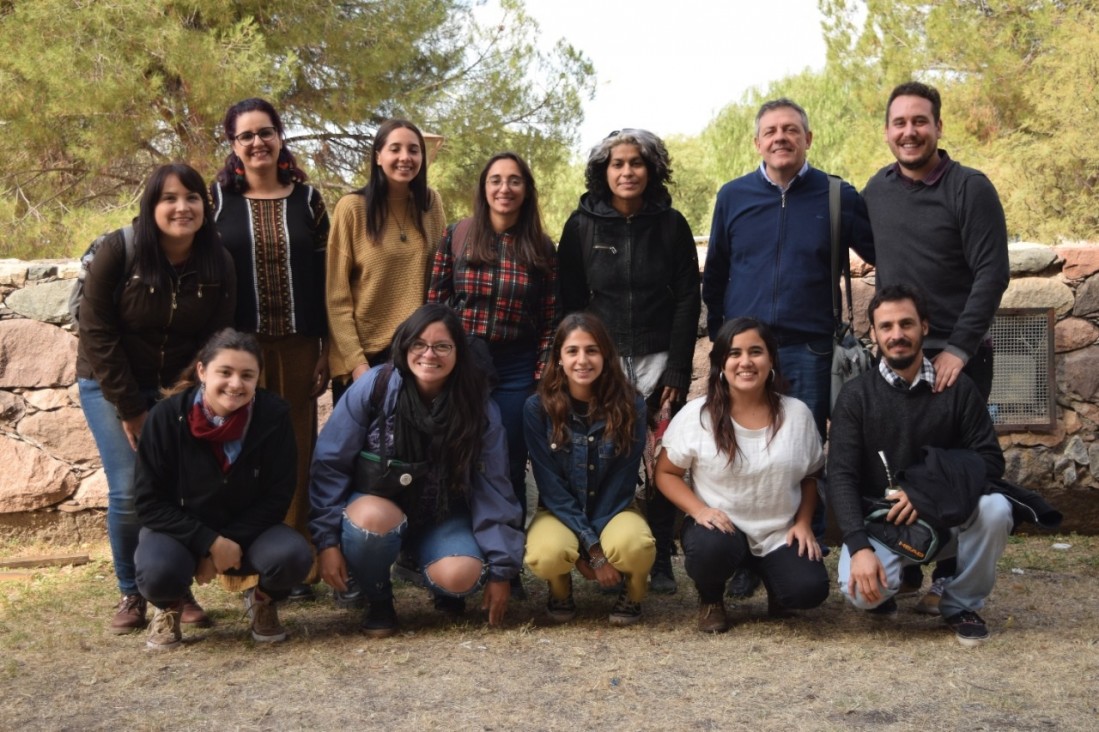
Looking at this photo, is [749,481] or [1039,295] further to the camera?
[1039,295]

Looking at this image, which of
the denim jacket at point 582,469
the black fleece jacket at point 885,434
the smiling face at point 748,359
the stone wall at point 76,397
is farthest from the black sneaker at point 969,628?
the stone wall at point 76,397

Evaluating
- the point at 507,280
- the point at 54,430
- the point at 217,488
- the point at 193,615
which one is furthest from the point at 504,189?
the point at 54,430

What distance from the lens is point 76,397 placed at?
469cm

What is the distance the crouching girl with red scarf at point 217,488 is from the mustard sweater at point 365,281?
1.31 ft

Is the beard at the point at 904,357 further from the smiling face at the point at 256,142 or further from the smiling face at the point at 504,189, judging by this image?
the smiling face at the point at 256,142

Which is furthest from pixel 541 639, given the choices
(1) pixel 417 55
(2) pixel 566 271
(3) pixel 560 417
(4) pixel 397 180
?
(1) pixel 417 55

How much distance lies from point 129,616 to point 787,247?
2.39 meters

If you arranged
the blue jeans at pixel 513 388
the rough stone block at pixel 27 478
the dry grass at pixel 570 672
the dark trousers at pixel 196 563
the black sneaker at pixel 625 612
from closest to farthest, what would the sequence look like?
the dry grass at pixel 570 672, the dark trousers at pixel 196 563, the black sneaker at pixel 625 612, the blue jeans at pixel 513 388, the rough stone block at pixel 27 478

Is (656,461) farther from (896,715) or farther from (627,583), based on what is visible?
(896,715)

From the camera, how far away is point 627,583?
3.42 m

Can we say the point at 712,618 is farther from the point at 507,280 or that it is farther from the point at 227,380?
the point at 227,380

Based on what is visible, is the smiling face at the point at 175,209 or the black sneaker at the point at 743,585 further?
the black sneaker at the point at 743,585

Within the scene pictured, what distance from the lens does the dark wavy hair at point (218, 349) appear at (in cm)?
310

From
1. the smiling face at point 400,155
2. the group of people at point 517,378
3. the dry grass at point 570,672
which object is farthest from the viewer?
the smiling face at point 400,155
